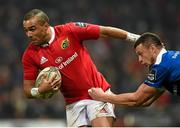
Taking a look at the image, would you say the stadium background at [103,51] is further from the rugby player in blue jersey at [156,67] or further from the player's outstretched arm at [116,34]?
the rugby player in blue jersey at [156,67]

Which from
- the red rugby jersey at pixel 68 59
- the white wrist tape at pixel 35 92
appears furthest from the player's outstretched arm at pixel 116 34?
the white wrist tape at pixel 35 92

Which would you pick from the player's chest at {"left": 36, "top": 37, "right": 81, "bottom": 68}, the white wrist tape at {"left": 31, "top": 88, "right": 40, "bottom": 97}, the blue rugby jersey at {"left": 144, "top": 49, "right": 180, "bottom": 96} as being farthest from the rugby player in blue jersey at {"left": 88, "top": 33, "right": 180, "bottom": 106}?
the white wrist tape at {"left": 31, "top": 88, "right": 40, "bottom": 97}

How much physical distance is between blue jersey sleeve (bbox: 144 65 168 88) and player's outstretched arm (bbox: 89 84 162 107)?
0.06m

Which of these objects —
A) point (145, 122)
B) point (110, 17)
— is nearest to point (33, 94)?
point (145, 122)

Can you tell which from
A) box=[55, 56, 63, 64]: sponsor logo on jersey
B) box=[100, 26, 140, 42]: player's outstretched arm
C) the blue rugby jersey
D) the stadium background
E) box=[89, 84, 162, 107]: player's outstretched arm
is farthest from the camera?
the stadium background

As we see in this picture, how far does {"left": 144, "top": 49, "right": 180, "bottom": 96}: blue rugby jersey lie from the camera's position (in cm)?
620

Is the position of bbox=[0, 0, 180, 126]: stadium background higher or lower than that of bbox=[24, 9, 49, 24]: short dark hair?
lower

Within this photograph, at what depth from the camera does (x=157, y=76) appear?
6.25 metres

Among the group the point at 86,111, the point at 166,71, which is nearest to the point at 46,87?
the point at 86,111

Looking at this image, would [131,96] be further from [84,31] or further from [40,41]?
[40,41]

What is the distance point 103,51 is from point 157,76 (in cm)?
850

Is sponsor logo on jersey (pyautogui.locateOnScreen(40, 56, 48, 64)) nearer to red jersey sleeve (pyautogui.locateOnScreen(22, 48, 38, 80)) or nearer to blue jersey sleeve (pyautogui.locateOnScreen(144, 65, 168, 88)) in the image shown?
red jersey sleeve (pyautogui.locateOnScreen(22, 48, 38, 80))

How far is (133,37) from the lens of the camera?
7.14m

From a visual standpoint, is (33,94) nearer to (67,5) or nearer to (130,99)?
(130,99)
